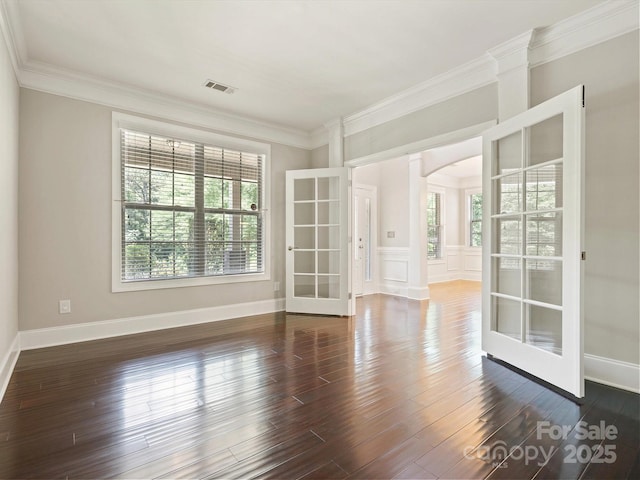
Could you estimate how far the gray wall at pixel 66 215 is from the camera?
314 centimetres

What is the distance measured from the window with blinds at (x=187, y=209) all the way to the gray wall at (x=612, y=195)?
12.3ft

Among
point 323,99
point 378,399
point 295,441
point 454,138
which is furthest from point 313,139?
point 295,441

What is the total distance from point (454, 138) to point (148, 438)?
3495 mm

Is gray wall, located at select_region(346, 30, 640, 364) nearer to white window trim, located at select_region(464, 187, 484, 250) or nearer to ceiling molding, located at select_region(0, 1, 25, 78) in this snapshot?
ceiling molding, located at select_region(0, 1, 25, 78)

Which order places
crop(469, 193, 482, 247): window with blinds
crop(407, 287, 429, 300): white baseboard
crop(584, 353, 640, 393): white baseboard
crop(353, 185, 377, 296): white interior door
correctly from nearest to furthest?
1. crop(584, 353, 640, 393): white baseboard
2. crop(407, 287, 429, 300): white baseboard
3. crop(353, 185, 377, 296): white interior door
4. crop(469, 193, 482, 247): window with blinds

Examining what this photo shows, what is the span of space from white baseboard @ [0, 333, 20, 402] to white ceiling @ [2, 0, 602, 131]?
255 cm

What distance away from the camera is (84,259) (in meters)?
3.42

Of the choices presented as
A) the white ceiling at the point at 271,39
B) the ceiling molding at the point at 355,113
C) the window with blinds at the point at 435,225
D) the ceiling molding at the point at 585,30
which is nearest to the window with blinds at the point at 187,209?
the ceiling molding at the point at 355,113

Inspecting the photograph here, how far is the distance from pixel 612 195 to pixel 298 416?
269 centimetres

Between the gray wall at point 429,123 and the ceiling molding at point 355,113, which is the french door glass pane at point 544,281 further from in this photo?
the ceiling molding at point 355,113

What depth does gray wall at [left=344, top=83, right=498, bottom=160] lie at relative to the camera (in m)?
3.09

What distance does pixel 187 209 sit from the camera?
4.12 metres

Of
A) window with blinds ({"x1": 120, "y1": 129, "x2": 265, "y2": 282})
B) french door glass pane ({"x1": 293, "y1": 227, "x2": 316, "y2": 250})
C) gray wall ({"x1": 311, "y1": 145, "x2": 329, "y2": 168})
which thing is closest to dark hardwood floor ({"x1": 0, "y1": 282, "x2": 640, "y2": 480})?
window with blinds ({"x1": 120, "y1": 129, "x2": 265, "y2": 282})

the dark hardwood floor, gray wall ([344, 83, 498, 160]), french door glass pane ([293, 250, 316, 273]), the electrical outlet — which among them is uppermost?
gray wall ([344, 83, 498, 160])
